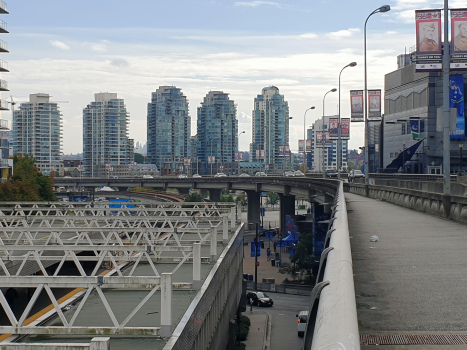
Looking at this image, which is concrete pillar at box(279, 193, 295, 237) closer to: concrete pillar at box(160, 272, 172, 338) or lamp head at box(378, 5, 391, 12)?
lamp head at box(378, 5, 391, 12)

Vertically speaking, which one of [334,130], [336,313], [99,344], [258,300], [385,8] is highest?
[385,8]

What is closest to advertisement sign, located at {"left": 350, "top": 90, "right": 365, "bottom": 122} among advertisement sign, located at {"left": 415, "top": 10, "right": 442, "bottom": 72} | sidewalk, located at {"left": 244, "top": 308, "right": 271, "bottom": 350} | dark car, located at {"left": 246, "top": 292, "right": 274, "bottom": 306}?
dark car, located at {"left": 246, "top": 292, "right": 274, "bottom": 306}

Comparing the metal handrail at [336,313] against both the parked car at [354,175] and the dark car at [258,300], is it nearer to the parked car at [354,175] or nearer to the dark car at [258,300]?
the dark car at [258,300]

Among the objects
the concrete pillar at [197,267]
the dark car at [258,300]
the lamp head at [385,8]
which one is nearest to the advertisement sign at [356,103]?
the lamp head at [385,8]

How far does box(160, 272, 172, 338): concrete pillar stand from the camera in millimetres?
12234

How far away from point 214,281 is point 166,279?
8674 mm

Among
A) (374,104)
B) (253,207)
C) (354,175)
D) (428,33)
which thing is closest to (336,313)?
(428,33)

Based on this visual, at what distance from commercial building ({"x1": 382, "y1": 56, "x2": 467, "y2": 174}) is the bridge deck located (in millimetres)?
71251

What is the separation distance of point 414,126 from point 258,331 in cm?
5083

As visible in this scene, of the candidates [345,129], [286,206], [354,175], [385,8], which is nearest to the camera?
[385,8]

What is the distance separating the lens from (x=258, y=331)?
4031cm

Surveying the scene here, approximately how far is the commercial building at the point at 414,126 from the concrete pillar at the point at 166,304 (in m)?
73.3

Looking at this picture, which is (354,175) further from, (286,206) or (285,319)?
(285,319)

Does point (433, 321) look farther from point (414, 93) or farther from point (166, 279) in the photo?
point (414, 93)
